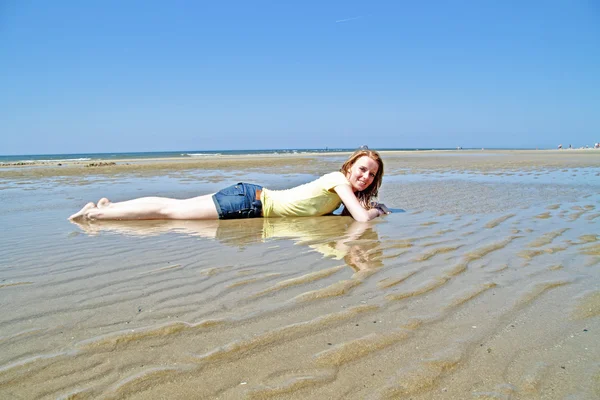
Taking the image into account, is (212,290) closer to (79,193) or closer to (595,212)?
(595,212)

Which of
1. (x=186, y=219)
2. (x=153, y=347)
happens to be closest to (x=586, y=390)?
(x=153, y=347)

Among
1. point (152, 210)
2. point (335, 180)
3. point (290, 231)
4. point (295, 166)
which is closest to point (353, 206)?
point (335, 180)

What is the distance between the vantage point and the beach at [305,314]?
1.72 meters

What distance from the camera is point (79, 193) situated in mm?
9625

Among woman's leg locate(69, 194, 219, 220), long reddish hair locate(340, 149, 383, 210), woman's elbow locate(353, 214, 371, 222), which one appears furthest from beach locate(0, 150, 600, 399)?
long reddish hair locate(340, 149, 383, 210)

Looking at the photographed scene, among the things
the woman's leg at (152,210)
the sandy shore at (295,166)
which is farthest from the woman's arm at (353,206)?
the sandy shore at (295,166)

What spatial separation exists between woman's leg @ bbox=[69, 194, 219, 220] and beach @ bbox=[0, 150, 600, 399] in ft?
3.12

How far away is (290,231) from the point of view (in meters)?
4.86

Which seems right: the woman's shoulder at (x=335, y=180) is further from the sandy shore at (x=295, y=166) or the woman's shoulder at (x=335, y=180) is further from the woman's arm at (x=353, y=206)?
the sandy shore at (x=295, y=166)

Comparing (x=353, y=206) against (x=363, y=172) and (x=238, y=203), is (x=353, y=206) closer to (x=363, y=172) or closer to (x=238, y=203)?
(x=363, y=172)

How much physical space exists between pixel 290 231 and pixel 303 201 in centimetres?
104

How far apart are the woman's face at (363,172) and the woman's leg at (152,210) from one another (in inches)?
75.4

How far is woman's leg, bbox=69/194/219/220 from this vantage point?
18.4ft

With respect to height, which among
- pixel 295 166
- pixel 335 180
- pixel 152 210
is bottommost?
pixel 152 210
